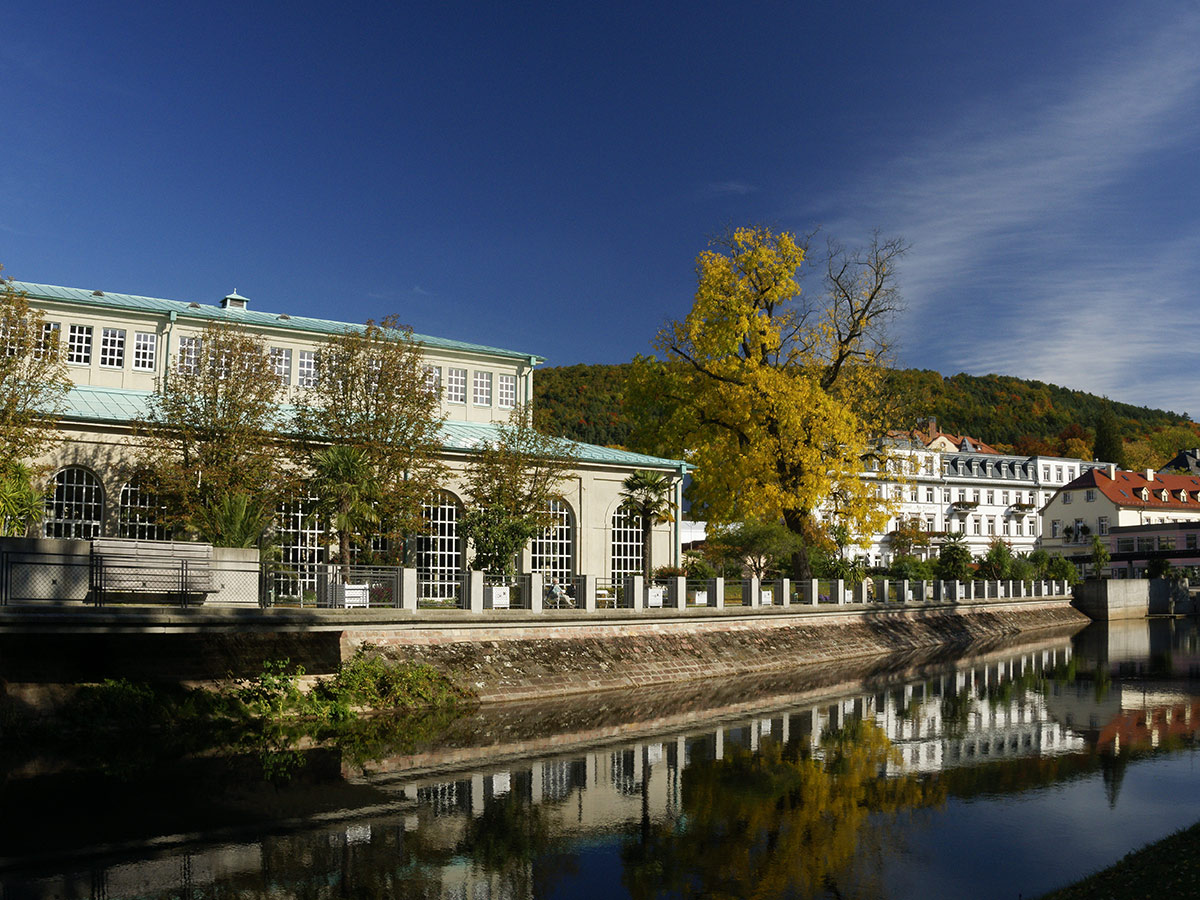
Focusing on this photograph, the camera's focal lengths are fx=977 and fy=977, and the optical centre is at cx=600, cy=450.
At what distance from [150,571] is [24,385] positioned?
387 inches

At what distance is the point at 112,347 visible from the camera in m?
35.0

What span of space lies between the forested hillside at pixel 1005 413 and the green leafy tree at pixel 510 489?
42.3 metres

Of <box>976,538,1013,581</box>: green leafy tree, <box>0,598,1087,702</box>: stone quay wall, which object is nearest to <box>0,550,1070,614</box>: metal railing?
<box>0,598,1087,702</box>: stone quay wall

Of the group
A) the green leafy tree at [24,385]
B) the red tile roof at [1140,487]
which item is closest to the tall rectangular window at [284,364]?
the green leafy tree at [24,385]

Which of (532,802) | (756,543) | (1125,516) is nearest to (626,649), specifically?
(756,543)

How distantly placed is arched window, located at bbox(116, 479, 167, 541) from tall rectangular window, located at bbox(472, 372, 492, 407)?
49.1 feet

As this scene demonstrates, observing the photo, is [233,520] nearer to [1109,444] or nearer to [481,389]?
[481,389]

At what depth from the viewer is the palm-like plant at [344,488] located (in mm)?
27312

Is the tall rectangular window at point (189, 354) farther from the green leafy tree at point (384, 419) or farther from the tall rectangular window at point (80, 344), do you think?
the green leafy tree at point (384, 419)

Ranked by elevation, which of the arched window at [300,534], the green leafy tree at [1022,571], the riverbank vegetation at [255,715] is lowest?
the riverbank vegetation at [255,715]

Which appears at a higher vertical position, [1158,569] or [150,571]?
[150,571]

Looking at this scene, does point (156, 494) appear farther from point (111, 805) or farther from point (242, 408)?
point (111, 805)

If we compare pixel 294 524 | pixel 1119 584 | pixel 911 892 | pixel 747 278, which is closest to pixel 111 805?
pixel 911 892

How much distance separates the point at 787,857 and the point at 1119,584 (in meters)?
66.2
